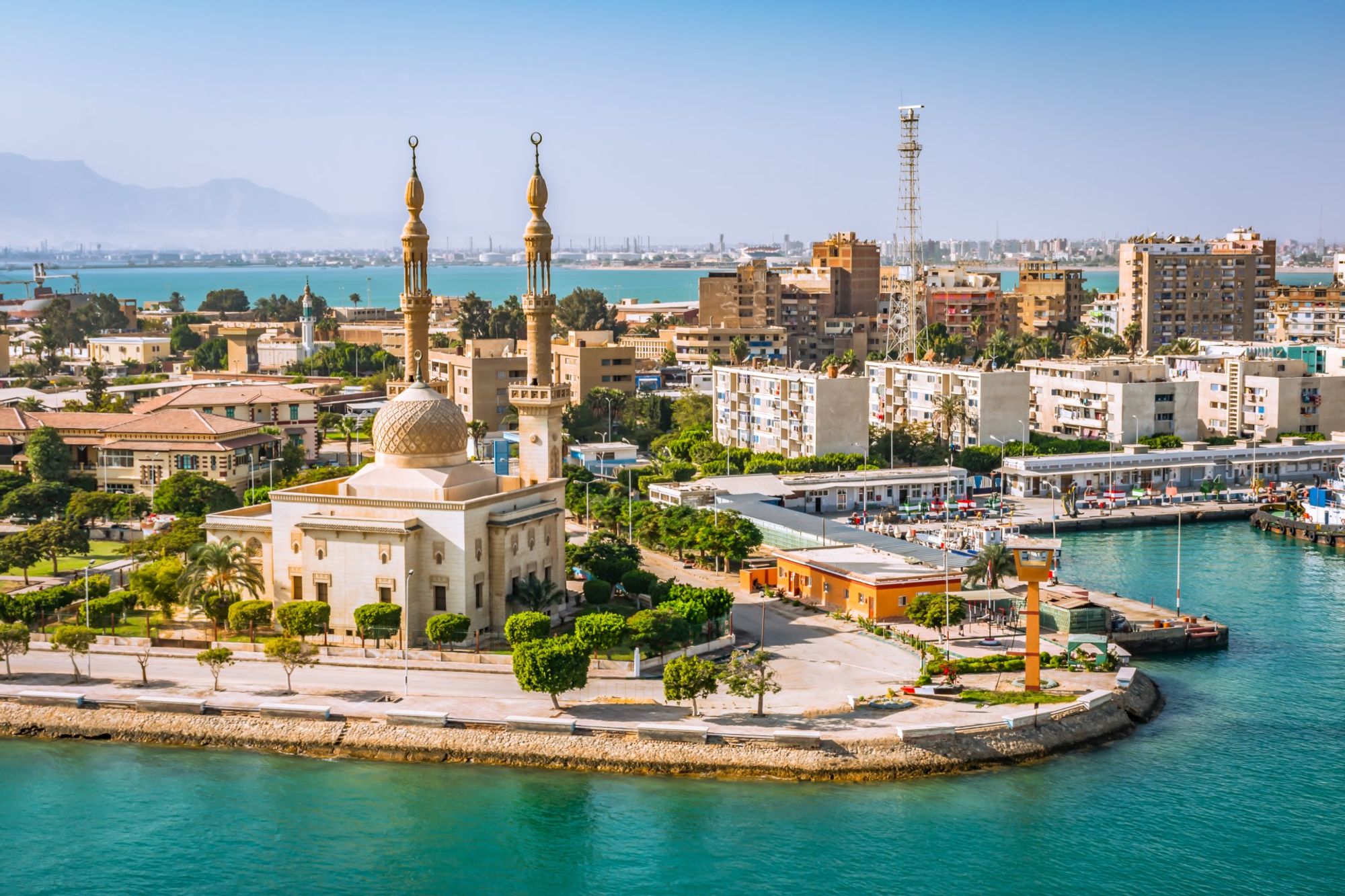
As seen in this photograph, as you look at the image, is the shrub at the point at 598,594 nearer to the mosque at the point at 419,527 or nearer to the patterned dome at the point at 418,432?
the mosque at the point at 419,527

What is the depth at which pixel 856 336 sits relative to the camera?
11675 cm

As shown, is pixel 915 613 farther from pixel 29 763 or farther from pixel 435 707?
pixel 29 763

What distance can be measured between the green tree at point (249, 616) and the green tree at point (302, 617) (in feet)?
3.25

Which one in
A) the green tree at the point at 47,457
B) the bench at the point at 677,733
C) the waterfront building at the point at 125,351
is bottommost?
the bench at the point at 677,733

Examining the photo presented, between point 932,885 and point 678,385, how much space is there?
7304 cm

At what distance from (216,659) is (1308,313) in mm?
93762

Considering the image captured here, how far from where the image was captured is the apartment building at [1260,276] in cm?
11494

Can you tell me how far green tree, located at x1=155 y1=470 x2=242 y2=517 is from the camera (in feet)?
179

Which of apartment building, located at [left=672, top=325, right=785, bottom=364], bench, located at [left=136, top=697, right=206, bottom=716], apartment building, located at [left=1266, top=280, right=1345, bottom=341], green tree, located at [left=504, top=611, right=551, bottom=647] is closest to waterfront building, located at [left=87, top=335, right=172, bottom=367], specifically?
apartment building, located at [left=672, top=325, right=785, bottom=364]

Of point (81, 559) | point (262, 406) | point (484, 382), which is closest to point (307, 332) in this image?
point (484, 382)

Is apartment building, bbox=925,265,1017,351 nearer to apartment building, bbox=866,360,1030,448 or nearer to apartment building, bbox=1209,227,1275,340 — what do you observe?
apartment building, bbox=1209,227,1275,340

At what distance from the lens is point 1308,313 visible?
109750 millimetres

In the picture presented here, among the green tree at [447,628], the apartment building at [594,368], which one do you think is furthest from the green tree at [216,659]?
the apartment building at [594,368]

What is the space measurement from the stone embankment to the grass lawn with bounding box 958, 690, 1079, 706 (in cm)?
73
